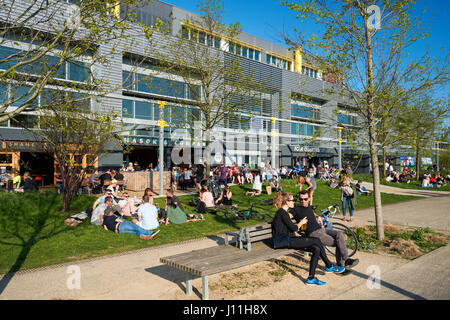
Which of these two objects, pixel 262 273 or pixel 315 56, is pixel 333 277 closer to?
pixel 262 273

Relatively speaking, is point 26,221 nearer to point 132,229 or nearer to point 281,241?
point 132,229

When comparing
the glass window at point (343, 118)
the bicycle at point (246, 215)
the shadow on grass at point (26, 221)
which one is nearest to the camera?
the shadow on grass at point (26, 221)

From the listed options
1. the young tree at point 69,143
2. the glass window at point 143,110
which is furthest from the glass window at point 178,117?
the young tree at point 69,143

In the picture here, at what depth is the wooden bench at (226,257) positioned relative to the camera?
4863mm

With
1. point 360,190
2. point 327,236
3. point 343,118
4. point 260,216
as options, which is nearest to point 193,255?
point 327,236

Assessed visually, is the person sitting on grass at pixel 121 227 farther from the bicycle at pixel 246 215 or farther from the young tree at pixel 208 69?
the young tree at pixel 208 69

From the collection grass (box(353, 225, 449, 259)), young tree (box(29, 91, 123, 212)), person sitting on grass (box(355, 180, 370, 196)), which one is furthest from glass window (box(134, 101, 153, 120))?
grass (box(353, 225, 449, 259))

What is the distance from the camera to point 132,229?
903 cm

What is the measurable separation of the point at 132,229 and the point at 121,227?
319 mm

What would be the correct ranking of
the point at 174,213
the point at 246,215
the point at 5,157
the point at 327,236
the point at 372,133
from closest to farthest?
the point at 327,236 → the point at 372,133 → the point at 174,213 → the point at 246,215 → the point at 5,157

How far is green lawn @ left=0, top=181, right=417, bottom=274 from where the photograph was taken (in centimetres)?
719

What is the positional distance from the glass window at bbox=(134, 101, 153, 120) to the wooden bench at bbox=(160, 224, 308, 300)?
2007cm

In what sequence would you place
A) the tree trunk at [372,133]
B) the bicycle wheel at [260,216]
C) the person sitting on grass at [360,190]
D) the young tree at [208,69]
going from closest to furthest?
1. the tree trunk at [372,133]
2. the bicycle wheel at [260,216]
3. the person sitting on grass at [360,190]
4. the young tree at [208,69]
